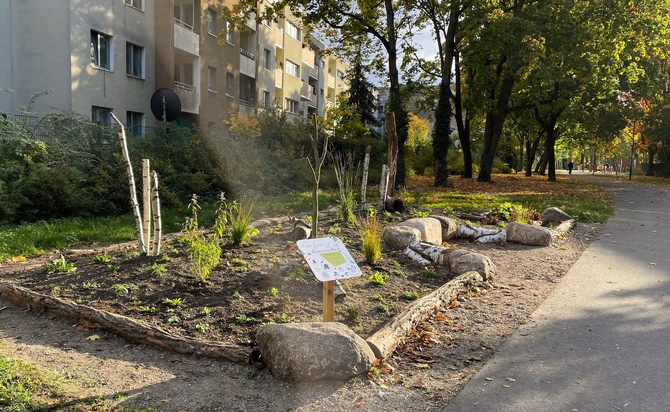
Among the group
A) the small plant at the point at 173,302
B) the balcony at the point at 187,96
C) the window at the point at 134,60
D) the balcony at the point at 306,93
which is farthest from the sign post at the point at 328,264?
the balcony at the point at 306,93

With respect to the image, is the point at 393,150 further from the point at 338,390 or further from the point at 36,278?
the point at 338,390

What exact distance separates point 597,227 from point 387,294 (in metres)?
8.13

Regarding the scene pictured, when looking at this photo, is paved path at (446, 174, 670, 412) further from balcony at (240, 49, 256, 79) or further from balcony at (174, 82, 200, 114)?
balcony at (240, 49, 256, 79)

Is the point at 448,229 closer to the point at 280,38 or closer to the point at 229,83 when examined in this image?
the point at 229,83

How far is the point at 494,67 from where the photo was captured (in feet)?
85.0

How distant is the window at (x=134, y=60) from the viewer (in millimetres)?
21266

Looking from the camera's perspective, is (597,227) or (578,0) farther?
(578,0)

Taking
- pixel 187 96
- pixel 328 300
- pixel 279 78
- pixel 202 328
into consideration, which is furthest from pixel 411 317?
pixel 279 78

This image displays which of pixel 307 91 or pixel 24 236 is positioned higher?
pixel 307 91

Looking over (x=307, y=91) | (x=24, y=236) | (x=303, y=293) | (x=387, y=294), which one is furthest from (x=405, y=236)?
(x=307, y=91)

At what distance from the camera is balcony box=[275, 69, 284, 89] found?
129 feet

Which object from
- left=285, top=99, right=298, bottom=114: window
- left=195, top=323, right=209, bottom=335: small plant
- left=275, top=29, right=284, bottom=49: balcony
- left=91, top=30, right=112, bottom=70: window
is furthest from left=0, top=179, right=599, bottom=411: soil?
left=285, top=99, right=298, bottom=114: window

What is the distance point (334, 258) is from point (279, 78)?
122 feet

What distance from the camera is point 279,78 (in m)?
39.9
